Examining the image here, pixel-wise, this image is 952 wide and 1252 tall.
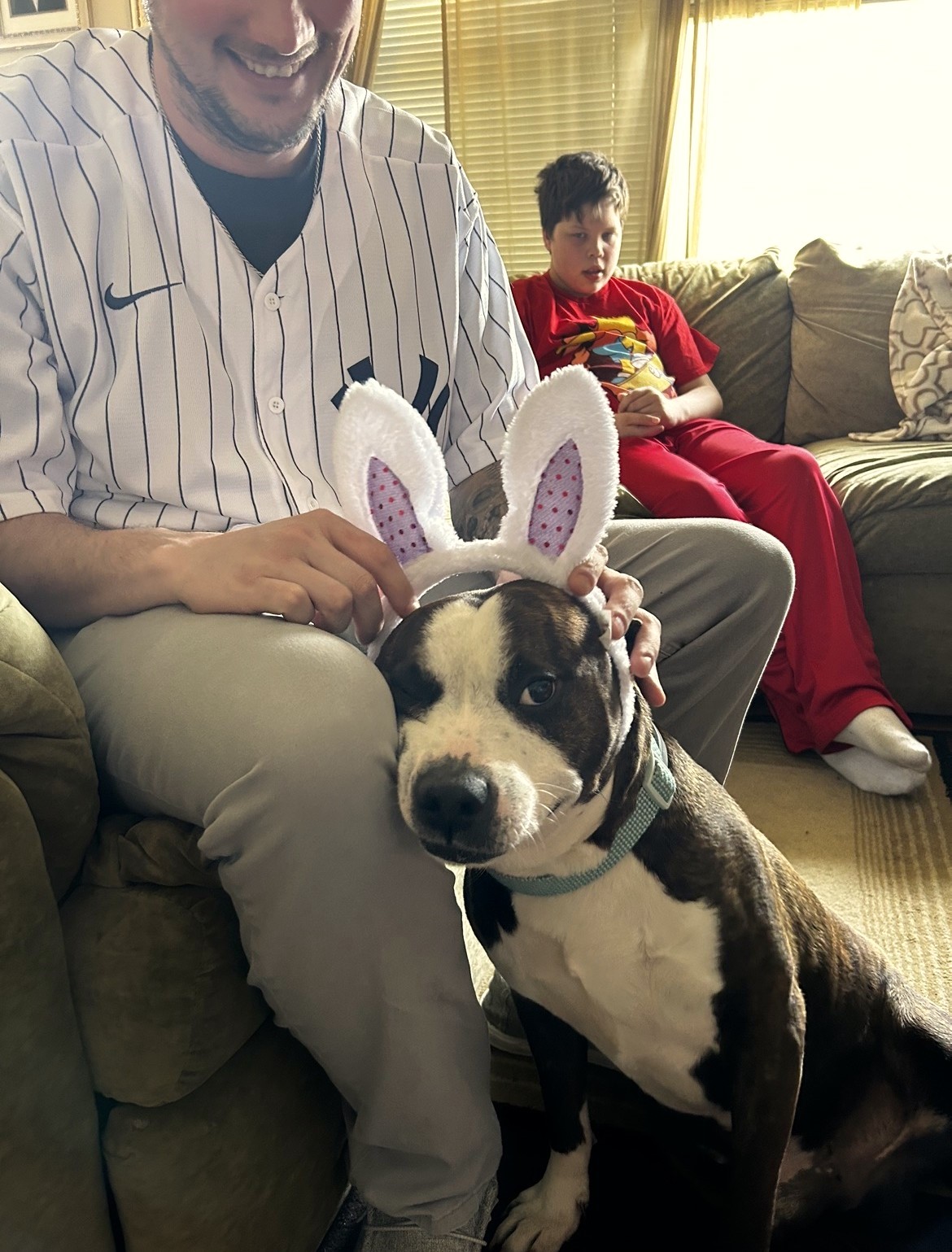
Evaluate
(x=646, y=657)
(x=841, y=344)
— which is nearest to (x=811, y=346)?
(x=841, y=344)

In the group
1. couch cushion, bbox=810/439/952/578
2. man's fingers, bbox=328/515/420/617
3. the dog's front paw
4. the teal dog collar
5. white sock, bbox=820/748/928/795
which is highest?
man's fingers, bbox=328/515/420/617

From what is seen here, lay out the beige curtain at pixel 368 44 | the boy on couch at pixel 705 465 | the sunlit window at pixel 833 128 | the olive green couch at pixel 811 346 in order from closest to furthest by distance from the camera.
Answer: the boy on couch at pixel 705 465 → the olive green couch at pixel 811 346 → the sunlit window at pixel 833 128 → the beige curtain at pixel 368 44

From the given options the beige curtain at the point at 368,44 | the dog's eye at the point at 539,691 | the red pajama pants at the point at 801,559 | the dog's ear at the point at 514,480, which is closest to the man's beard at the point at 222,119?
the dog's ear at the point at 514,480

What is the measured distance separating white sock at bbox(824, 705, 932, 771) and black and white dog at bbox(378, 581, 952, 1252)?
40.4 inches

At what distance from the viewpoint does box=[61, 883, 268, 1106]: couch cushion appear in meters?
0.79

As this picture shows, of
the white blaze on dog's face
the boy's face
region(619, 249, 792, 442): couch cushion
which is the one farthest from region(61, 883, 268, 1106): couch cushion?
region(619, 249, 792, 442): couch cushion

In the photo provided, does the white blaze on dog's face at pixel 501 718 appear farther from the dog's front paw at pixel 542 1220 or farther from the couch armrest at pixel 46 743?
the dog's front paw at pixel 542 1220

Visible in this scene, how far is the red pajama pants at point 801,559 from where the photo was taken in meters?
2.09

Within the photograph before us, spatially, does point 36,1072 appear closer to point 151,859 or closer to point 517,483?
point 151,859

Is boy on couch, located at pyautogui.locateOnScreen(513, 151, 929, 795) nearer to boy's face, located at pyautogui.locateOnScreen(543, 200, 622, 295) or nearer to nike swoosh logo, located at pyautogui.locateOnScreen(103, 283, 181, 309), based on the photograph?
boy's face, located at pyautogui.locateOnScreen(543, 200, 622, 295)

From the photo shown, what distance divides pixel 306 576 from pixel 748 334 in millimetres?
2430

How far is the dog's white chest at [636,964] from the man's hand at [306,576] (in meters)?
0.33

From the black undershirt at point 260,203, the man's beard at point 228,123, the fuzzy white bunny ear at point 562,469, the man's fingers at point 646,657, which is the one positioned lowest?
the man's fingers at point 646,657

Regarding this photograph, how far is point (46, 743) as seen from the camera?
79 cm
